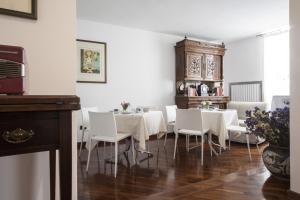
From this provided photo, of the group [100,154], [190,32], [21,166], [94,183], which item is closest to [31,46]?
[21,166]

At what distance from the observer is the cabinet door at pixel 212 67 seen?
605 cm

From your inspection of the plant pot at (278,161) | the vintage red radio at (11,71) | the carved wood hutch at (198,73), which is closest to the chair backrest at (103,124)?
the plant pot at (278,161)

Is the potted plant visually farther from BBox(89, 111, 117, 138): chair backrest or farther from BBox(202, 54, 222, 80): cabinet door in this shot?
BBox(202, 54, 222, 80): cabinet door

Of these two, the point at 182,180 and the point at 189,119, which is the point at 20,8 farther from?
the point at 189,119

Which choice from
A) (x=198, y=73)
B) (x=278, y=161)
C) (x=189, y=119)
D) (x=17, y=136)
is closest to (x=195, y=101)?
(x=198, y=73)

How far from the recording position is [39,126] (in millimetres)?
887

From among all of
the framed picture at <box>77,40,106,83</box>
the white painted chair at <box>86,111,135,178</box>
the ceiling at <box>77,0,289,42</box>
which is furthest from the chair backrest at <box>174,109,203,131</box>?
the framed picture at <box>77,40,106,83</box>

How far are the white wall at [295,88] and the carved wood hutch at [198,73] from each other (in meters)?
3.53

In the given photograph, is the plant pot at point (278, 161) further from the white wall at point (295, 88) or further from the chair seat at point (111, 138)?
the chair seat at point (111, 138)

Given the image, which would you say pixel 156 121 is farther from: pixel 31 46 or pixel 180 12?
pixel 31 46

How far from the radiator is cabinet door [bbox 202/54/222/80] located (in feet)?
2.20

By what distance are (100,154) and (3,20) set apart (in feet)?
10.6

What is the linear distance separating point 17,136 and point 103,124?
2.30 m

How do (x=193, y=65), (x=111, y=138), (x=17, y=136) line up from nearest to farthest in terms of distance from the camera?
(x=17, y=136) < (x=111, y=138) < (x=193, y=65)
